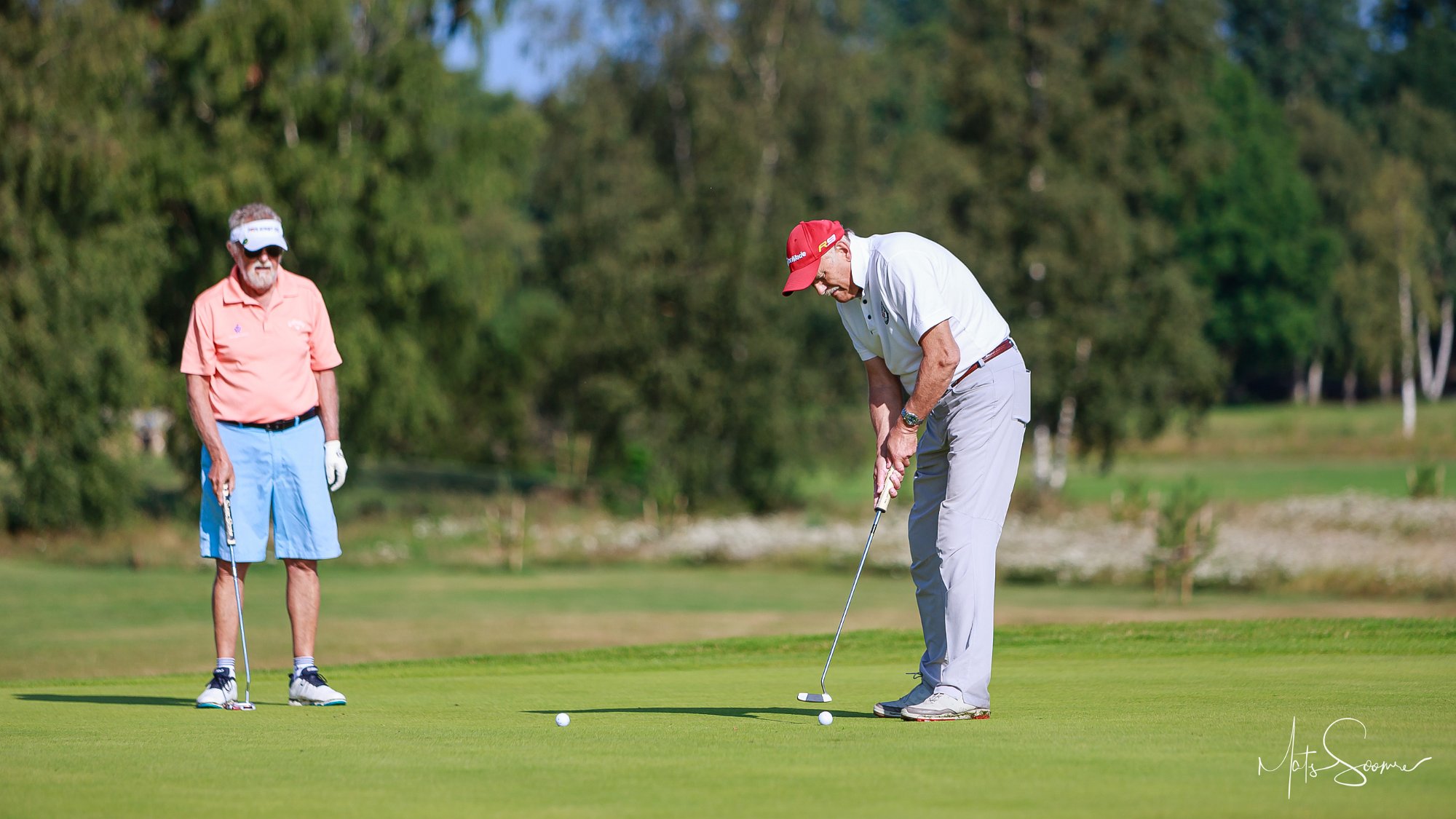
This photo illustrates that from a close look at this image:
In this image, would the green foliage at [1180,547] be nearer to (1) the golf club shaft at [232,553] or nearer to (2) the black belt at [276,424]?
(2) the black belt at [276,424]

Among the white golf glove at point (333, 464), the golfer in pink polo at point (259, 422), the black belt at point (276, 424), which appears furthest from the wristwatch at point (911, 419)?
the black belt at point (276, 424)

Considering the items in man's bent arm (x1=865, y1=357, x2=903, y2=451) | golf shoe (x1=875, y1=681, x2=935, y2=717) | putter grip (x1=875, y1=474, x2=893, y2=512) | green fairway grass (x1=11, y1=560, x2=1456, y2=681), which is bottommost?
A: green fairway grass (x1=11, y1=560, x2=1456, y2=681)

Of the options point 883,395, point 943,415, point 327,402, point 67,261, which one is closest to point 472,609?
point 67,261

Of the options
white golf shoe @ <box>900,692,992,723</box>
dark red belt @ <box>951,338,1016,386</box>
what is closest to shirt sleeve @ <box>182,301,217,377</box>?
dark red belt @ <box>951,338,1016,386</box>

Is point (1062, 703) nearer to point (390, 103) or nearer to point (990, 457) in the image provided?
point (990, 457)

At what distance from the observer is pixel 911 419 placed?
578 cm

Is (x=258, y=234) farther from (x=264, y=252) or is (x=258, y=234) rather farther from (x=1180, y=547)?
(x=1180, y=547)

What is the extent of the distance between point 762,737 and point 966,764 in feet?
2.95

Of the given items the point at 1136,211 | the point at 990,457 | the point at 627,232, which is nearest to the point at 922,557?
the point at 990,457

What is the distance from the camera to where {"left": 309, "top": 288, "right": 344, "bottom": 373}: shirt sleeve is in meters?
6.88

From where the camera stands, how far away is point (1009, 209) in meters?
32.0

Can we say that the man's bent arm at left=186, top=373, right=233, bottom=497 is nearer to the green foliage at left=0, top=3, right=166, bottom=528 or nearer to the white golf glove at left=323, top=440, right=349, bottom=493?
the white golf glove at left=323, top=440, right=349, bottom=493

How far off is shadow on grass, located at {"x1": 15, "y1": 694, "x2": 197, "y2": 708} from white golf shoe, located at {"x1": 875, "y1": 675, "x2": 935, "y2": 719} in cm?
290

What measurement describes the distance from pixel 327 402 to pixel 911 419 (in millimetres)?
2681
